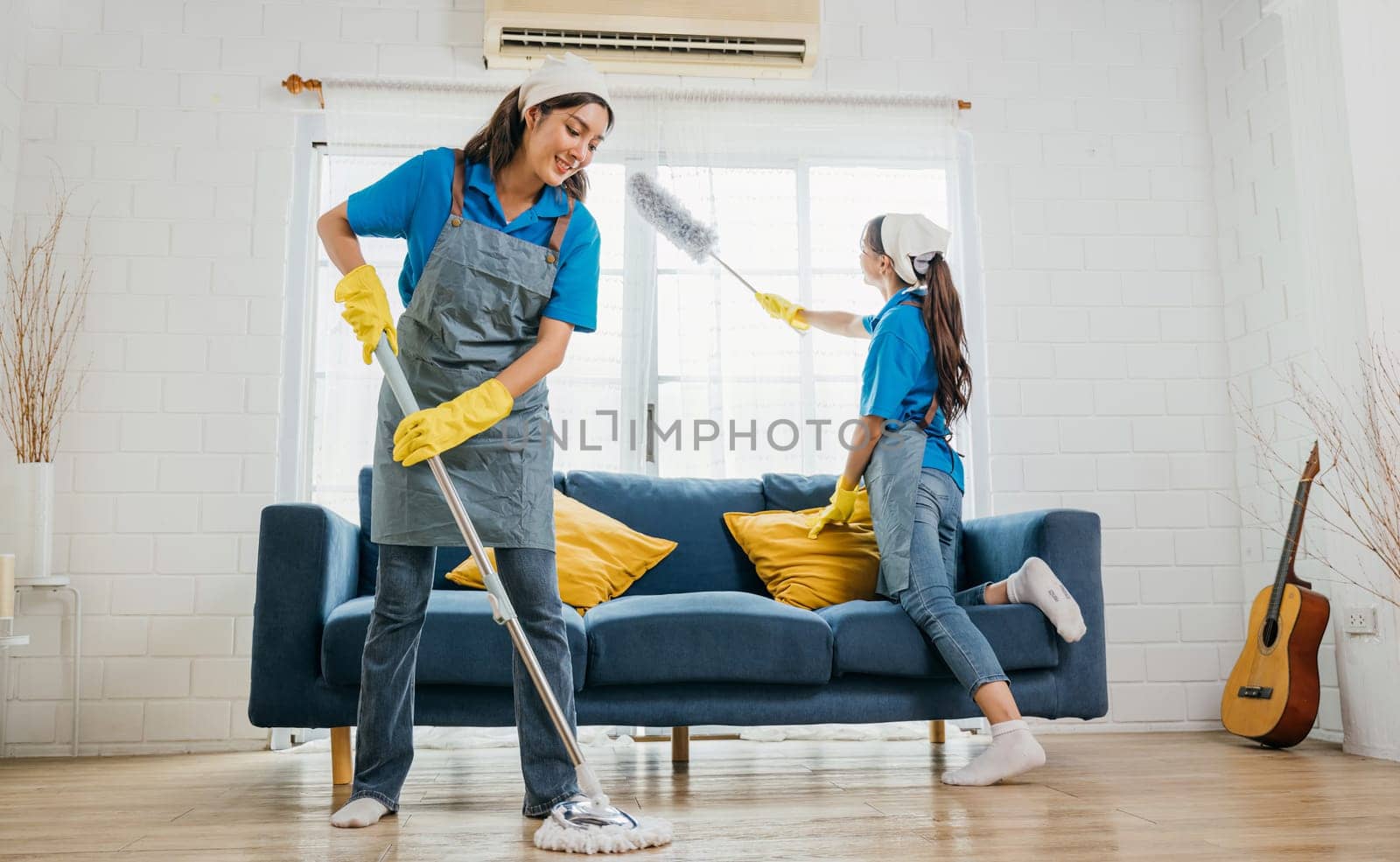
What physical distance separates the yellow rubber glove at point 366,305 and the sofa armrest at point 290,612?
0.69 metres

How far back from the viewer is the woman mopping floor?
186cm

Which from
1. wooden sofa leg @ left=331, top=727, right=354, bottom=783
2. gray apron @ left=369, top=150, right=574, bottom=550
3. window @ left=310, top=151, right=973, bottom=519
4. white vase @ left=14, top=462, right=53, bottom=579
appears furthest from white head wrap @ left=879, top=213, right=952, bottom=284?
white vase @ left=14, top=462, right=53, bottom=579

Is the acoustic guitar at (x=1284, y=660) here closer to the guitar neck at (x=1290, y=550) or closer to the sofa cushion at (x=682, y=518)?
the guitar neck at (x=1290, y=550)

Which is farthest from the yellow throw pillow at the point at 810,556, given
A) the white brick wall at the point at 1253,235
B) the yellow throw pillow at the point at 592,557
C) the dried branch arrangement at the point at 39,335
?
the dried branch arrangement at the point at 39,335

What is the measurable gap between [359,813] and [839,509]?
146cm

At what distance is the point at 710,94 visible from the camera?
3.68m

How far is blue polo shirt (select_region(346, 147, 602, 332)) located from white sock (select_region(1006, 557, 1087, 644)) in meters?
1.24

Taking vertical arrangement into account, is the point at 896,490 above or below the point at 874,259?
below

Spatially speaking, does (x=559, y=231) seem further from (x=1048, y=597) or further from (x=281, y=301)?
(x=281, y=301)

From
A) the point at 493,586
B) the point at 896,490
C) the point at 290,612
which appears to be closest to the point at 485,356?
the point at 493,586

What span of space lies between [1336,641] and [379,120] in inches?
133

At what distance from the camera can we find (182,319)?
3426 mm

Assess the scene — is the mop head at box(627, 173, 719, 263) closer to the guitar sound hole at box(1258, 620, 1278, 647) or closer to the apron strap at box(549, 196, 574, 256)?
the apron strap at box(549, 196, 574, 256)

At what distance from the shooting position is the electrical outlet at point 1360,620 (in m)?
2.92
